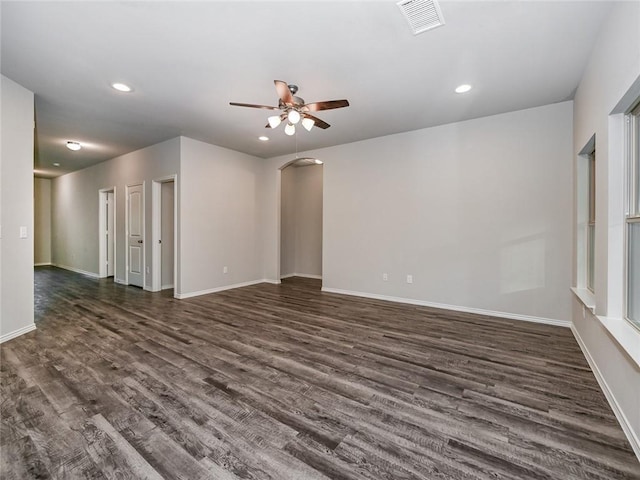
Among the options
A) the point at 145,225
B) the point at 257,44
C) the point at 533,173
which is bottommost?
the point at 145,225

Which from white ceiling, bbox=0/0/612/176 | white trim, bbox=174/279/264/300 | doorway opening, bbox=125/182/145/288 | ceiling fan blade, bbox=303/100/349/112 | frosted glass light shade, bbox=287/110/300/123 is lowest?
white trim, bbox=174/279/264/300

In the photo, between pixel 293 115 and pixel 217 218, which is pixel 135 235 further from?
pixel 293 115

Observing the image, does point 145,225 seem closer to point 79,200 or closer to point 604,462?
point 79,200

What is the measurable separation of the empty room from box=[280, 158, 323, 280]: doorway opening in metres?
1.61

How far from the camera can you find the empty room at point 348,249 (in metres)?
1.69

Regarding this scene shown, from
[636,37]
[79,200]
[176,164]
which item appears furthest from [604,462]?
[79,200]

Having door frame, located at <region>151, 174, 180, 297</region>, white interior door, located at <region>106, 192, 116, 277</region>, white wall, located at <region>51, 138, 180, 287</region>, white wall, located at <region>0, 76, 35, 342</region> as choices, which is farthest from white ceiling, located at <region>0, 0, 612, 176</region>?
white interior door, located at <region>106, 192, 116, 277</region>

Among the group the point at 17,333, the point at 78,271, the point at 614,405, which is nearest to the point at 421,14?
the point at 614,405

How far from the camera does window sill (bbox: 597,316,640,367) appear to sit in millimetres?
1677

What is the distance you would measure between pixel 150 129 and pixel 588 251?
6.11 m

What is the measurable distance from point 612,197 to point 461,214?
2155mm

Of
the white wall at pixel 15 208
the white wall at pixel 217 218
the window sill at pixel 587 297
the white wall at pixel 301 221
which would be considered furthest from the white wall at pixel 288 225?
the window sill at pixel 587 297

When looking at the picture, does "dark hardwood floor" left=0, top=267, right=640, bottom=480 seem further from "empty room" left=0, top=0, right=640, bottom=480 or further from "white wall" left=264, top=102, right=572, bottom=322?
"white wall" left=264, top=102, right=572, bottom=322

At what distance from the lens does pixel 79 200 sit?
25.2ft
